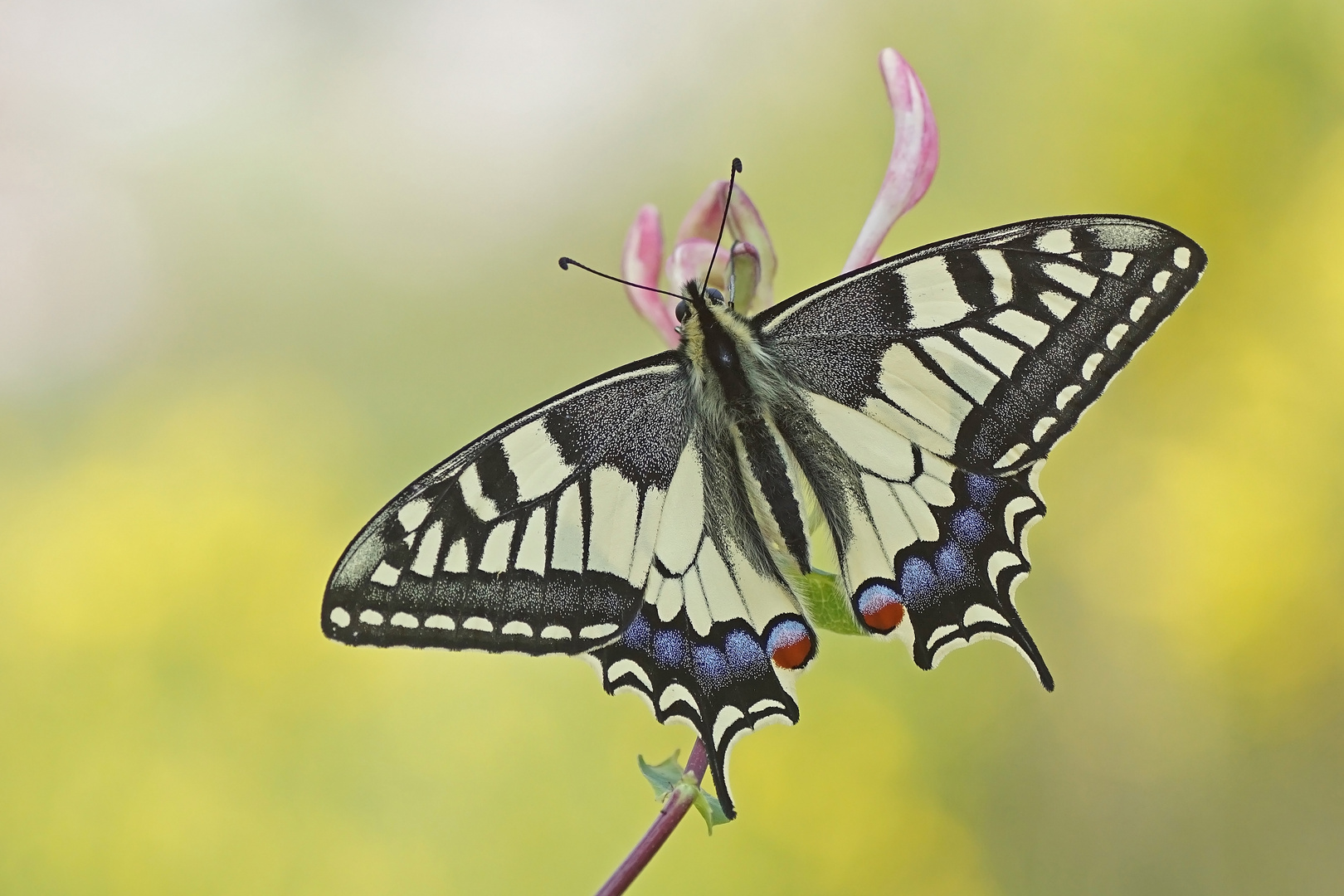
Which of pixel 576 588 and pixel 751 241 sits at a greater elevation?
pixel 751 241

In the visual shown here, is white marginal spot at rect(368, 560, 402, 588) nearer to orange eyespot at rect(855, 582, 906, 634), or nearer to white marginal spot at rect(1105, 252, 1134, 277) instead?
orange eyespot at rect(855, 582, 906, 634)

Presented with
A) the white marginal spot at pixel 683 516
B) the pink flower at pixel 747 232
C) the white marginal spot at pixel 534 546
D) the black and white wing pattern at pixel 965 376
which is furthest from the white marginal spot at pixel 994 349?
the white marginal spot at pixel 534 546

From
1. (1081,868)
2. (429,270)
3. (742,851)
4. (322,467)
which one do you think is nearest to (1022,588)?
(1081,868)

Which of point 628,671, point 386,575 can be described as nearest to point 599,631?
point 628,671

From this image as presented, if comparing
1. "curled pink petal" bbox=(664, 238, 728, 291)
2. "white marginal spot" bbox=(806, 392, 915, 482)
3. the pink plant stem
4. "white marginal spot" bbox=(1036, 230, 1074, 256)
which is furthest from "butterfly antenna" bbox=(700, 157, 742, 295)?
the pink plant stem

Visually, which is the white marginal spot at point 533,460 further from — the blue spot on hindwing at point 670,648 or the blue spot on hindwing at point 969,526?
the blue spot on hindwing at point 969,526

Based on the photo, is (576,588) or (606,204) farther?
(606,204)

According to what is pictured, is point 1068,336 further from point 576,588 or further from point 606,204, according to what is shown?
point 606,204
